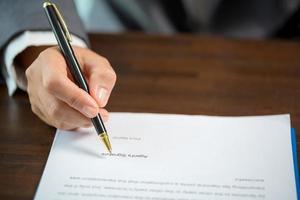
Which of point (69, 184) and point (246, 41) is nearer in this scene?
point (69, 184)

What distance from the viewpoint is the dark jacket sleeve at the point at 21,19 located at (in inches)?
26.5

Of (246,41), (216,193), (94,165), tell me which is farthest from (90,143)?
(246,41)

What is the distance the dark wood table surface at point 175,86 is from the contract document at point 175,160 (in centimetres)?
3

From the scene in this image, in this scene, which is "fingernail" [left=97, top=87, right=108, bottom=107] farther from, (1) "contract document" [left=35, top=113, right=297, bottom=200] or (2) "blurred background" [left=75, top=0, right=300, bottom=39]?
(2) "blurred background" [left=75, top=0, right=300, bottom=39]

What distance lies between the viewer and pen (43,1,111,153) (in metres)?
0.56

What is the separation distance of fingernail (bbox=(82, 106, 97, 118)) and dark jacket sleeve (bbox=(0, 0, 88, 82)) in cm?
19

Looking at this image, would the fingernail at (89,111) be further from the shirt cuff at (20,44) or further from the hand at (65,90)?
the shirt cuff at (20,44)

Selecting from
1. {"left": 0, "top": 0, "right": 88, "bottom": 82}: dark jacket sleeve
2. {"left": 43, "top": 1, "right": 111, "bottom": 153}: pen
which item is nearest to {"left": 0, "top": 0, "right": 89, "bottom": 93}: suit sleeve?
{"left": 0, "top": 0, "right": 88, "bottom": 82}: dark jacket sleeve

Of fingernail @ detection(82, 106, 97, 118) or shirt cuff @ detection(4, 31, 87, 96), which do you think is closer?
fingernail @ detection(82, 106, 97, 118)

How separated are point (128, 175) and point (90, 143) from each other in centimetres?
8

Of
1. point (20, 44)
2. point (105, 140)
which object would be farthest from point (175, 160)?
point (20, 44)

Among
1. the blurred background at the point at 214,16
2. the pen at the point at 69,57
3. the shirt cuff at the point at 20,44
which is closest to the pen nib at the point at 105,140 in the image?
the pen at the point at 69,57

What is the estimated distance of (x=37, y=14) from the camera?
0.68 metres

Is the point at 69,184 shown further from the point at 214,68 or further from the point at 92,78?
the point at 214,68
